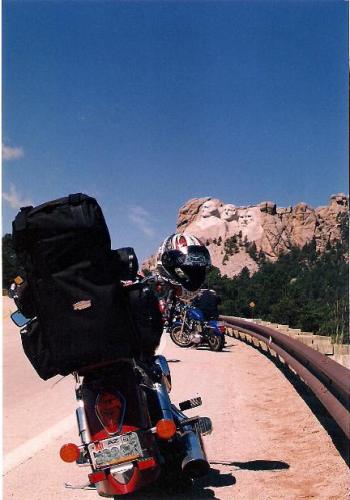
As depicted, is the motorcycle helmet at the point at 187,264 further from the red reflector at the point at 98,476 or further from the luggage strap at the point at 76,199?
the red reflector at the point at 98,476

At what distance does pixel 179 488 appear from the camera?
3.88m

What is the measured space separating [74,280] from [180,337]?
11.6 m

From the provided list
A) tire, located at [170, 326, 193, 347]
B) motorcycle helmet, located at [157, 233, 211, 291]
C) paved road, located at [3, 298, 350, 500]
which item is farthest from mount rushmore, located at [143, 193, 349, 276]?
motorcycle helmet, located at [157, 233, 211, 291]

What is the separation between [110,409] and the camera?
3338 mm

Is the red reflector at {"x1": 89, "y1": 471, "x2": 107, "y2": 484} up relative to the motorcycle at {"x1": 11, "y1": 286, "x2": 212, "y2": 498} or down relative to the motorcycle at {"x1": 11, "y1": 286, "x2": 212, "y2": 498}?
down

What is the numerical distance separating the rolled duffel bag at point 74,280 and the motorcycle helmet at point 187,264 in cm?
100

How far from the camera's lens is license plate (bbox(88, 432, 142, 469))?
325 cm

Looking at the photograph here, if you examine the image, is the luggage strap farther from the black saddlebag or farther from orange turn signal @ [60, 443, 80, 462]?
orange turn signal @ [60, 443, 80, 462]

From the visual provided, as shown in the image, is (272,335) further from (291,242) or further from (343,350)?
(291,242)

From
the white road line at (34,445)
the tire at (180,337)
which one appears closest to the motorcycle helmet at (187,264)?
the white road line at (34,445)

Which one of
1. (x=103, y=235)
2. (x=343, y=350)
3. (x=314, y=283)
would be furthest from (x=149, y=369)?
(x=314, y=283)

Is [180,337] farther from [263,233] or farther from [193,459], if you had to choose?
[263,233]

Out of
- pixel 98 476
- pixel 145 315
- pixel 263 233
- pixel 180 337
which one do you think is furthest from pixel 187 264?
pixel 263 233

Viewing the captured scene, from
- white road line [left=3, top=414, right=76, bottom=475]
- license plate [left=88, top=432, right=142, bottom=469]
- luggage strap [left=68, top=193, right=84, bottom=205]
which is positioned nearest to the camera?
luggage strap [left=68, top=193, right=84, bottom=205]
